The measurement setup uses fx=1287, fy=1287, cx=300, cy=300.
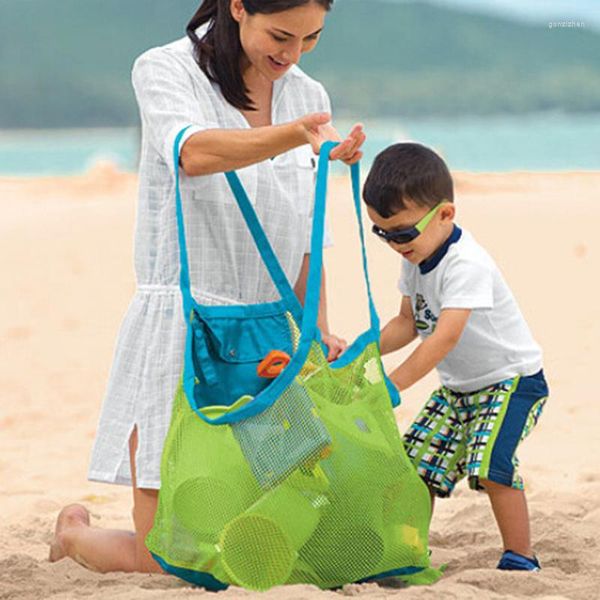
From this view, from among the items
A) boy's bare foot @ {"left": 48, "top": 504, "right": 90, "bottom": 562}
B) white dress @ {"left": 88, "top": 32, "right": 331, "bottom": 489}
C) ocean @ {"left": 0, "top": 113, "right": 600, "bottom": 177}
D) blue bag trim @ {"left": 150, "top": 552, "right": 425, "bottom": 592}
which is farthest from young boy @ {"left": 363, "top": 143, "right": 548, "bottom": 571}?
ocean @ {"left": 0, "top": 113, "right": 600, "bottom": 177}

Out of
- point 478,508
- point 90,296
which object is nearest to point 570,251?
point 90,296

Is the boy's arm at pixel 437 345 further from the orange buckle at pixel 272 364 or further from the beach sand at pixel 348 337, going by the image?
the beach sand at pixel 348 337

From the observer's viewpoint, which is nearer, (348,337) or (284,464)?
(284,464)

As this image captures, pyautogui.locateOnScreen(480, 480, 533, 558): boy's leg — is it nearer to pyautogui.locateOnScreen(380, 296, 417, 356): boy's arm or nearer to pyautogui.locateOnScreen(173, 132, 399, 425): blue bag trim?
pyautogui.locateOnScreen(173, 132, 399, 425): blue bag trim

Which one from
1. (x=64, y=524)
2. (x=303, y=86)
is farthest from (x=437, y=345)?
(x=64, y=524)

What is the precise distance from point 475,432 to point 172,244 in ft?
3.11

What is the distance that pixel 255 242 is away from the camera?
10.9ft

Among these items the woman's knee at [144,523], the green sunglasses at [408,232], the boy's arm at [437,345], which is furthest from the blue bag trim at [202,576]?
the green sunglasses at [408,232]

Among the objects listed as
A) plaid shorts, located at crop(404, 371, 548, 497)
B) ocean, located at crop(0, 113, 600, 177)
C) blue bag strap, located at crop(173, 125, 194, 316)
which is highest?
ocean, located at crop(0, 113, 600, 177)

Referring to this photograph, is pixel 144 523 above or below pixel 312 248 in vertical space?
below

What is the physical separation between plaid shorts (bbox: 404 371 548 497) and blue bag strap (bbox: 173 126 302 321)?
1.64 feet

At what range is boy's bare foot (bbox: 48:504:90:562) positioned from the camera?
3773 millimetres

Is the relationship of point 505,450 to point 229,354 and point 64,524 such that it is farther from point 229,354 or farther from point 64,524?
point 64,524

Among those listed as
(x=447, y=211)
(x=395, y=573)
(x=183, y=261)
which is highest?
(x=447, y=211)
